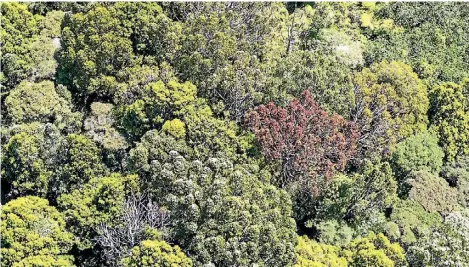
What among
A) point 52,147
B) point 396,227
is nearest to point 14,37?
point 52,147

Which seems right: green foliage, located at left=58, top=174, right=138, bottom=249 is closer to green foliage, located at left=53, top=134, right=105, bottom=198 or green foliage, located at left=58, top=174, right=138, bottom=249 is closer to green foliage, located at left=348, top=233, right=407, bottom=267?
green foliage, located at left=53, top=134, right=105, bottom=198

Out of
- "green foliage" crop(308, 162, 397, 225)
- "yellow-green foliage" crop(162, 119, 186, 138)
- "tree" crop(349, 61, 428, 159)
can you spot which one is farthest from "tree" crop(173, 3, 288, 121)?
"green foliage" crop(308, 162, 397, 225)

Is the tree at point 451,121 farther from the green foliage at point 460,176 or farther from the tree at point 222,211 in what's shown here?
the tree at point 222,211

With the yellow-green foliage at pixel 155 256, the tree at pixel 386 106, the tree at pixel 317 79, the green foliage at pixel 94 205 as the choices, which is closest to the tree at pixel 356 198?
the tree at pixel 386 106

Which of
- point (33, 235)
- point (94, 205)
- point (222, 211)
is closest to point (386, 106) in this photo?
point (222, 211)

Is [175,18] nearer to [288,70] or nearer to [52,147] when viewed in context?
[288,70]
